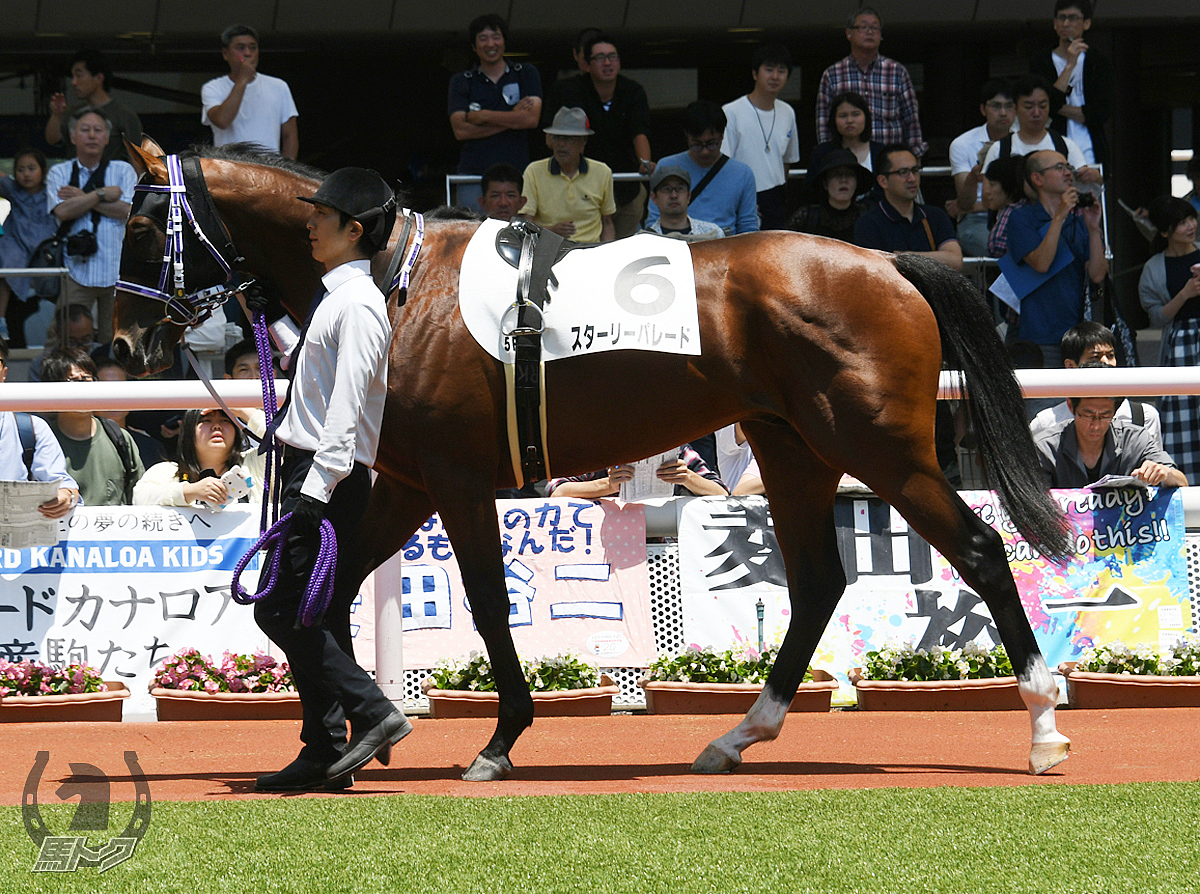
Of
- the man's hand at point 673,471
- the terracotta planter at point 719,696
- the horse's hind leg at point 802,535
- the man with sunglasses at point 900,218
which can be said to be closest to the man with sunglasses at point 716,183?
the man with sunglasses at point 900,218

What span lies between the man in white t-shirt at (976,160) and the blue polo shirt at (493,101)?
10.5 ft

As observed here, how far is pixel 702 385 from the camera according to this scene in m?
5.04

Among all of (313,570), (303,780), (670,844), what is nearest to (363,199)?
(313,570)

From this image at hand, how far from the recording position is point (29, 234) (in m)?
10.6

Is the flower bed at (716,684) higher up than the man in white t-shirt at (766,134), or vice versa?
the man in white t-shirt at (766,134)

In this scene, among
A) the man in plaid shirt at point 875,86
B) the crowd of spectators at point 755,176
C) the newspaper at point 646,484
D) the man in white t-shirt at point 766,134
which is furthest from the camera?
the man in plaid shirt at point 875,86

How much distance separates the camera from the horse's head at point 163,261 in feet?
16.5

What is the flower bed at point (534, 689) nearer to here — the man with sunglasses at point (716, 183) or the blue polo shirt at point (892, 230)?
the blue polo shirt at point (892, 230)

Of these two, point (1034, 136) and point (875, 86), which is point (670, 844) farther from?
point (875, 86)

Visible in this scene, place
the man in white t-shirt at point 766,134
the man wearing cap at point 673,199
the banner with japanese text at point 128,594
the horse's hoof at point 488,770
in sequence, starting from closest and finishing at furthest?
1. the horse's hoof at point 488,770
2. the banner with japanese text at point 128,594
3. the man wearing cap at point 673,199
4. the man in white t-shirt at point 766,134

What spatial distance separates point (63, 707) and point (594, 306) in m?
2.87

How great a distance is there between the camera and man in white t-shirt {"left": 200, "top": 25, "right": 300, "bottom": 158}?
10484mm

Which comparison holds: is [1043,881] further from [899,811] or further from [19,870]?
[19,870]

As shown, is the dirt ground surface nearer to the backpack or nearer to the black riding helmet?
the backpack
